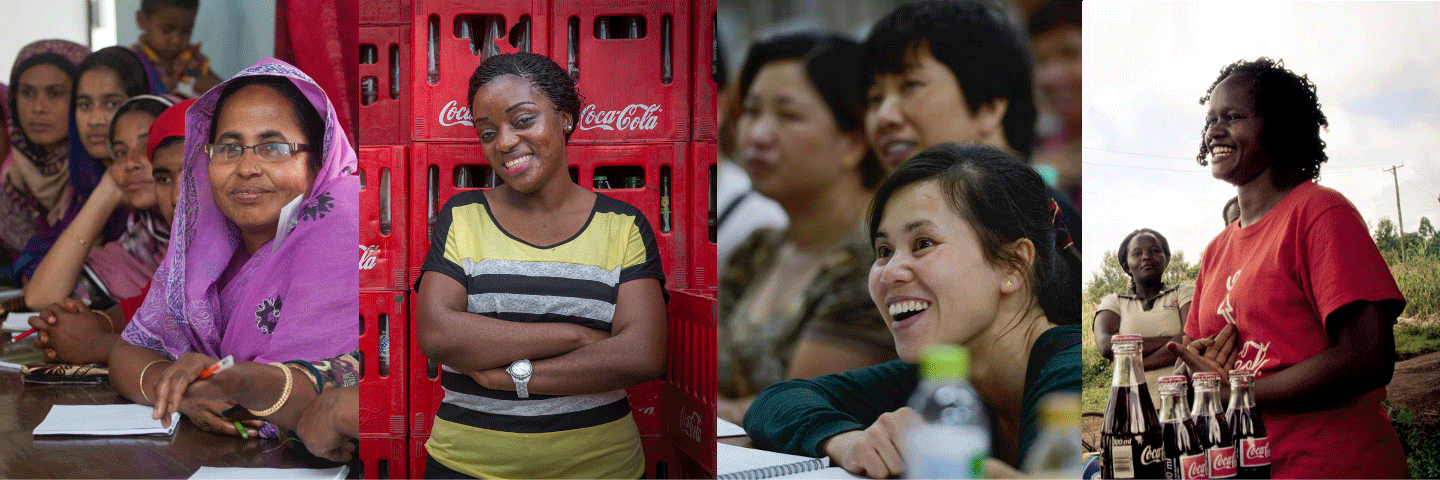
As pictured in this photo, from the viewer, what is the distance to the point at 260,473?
2934 millimetres

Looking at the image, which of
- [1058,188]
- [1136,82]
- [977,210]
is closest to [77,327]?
[977,210]

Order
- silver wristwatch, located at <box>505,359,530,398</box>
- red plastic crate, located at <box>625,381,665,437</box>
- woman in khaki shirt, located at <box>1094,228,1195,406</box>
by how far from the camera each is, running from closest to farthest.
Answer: silver wristwatch, located at <box>505,359,530,398</box>, red plastic crate, located at <box>625,381,665,437</box>, woman in khaki shirt, located at <box>1094,228,1195,406</box>

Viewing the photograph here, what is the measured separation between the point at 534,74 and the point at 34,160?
169cm

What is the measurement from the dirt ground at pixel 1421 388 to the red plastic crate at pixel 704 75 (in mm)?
2454

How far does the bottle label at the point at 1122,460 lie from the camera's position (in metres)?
3.03

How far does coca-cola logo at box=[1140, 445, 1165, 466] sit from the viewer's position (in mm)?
3051

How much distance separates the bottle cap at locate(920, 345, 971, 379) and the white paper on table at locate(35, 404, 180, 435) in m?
2.37

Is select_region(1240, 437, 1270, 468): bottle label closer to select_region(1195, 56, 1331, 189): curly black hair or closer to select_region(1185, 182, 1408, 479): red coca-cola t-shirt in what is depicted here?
select_region(1185, 182, 1408, 479): red coca-cola t-shirt

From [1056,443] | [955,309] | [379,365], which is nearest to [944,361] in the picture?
[955,309]

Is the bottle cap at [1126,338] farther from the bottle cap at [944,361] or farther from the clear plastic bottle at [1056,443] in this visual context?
the bottle cap at [944,361]

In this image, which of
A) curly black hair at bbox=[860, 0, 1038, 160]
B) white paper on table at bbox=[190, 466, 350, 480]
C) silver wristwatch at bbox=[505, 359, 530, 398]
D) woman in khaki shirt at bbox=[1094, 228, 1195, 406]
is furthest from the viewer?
woman in khaki shirt at bbox=[1094, 228, 1195, 406]

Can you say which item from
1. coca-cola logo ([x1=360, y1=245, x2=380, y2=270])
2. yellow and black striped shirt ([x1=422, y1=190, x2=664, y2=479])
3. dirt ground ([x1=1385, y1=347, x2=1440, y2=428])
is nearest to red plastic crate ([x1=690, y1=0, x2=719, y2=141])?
yellow and black striped shirt ([x1=422, y1=190, x2=664, y2=479])

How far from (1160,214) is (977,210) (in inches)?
31.3

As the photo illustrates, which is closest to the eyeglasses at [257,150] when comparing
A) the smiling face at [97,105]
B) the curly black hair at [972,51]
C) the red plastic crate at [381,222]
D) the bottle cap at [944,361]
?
the red plastic crate at [381,222]
